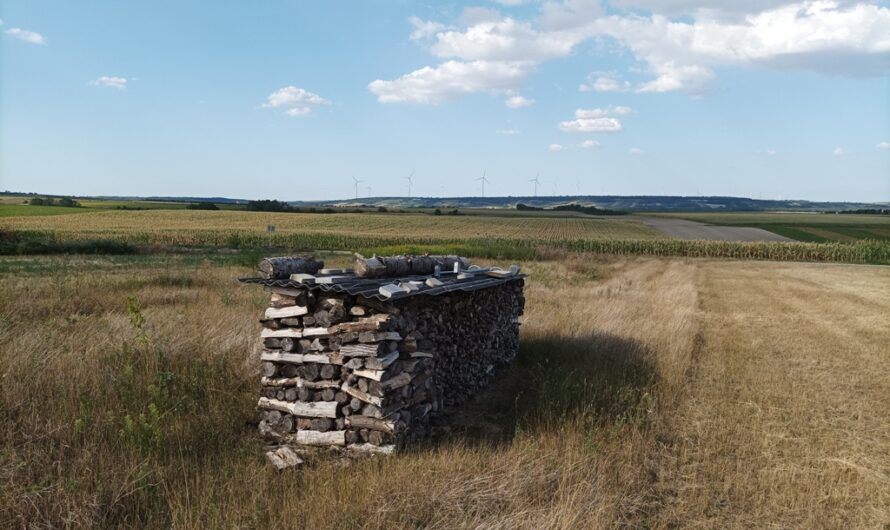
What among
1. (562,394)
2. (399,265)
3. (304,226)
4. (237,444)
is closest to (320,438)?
(237,444)

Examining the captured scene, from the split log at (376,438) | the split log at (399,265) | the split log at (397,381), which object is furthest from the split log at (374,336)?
the split log at (399,265)

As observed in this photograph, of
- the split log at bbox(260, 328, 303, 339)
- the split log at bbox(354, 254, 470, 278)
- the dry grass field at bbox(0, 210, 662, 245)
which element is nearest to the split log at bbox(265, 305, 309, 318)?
the split log at bbox(260, 328, 303, 339)

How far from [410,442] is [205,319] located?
635cm

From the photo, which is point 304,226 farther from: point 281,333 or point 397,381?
point 397,381

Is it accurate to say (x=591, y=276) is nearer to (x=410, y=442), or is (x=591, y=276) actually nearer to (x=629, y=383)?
(x=629, y=383)

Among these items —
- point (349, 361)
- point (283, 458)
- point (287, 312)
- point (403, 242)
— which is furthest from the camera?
point (403, 242)

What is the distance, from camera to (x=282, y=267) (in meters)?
7.83

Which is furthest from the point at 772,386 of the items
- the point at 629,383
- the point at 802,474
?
the point at 802,474

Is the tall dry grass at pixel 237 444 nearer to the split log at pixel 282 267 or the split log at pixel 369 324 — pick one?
the split log at pixel 369 324

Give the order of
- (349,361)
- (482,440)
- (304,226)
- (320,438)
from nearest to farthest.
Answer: (349,361), (320,438), (482,440), (304,226)

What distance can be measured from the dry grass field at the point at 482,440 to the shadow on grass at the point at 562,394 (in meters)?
0.05

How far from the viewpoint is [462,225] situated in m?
79.1

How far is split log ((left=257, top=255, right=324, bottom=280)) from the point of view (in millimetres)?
7688

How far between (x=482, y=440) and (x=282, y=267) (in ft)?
11.0
